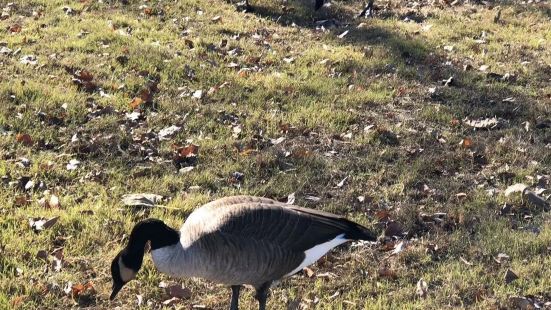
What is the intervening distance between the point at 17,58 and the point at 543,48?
740cm

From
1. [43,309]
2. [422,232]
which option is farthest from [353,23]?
[43,309]

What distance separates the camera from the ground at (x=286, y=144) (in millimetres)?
4562

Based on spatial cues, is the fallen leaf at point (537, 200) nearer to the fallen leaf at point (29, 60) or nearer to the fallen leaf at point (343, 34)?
the fallen leaf at point (343, 34)

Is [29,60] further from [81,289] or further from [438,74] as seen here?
[438,74]

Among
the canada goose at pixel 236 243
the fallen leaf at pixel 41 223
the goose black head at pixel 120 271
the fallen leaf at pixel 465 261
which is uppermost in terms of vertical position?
the canada goose at pixel 236 243

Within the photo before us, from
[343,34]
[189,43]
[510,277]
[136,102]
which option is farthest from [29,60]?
[510,277]

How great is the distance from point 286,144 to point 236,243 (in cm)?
294

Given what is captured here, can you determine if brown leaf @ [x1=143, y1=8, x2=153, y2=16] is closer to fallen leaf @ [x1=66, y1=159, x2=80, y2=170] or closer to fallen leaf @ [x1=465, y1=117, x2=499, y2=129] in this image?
fallen leaf @ [x1=66, y1=159, x2=80, y2=170]

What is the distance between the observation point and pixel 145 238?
374 centimetres

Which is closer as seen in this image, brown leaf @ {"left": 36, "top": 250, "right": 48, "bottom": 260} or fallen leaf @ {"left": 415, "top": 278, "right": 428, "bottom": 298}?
fallen leaf @ {"left": 415, "top": 278, "right": 428, "bottom": 298}

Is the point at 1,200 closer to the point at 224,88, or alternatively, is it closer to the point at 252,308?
the point at 252,308

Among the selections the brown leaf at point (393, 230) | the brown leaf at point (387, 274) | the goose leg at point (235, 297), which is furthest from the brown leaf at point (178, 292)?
the brown leaf at point (393, 230)

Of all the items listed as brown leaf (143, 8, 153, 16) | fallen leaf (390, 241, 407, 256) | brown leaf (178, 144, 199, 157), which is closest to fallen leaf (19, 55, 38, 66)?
brown leaf (143, 8, 153, 16)

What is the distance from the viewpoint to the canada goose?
371 centimetres
